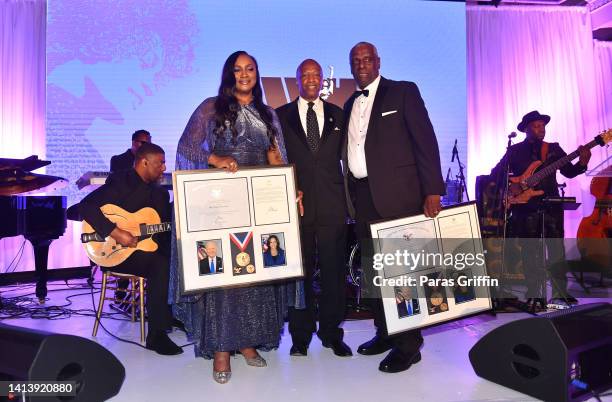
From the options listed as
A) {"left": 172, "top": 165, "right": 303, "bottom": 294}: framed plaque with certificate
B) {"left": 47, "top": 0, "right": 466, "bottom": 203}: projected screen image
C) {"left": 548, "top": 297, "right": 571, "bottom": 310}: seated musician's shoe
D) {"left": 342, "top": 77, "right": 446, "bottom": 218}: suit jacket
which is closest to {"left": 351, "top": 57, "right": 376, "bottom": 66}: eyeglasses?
{"left": 342, "top": 77, "right": 446, "bottom": 218}: suit jacket

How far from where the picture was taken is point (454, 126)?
8.34 metres

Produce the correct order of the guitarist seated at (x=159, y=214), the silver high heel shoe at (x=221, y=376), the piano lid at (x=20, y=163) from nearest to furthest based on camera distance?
the silver high heel shoe at (x=221, y=376) → the guitarist seated at (x=159, y=214) → the piano lid at (x=20, y=163)

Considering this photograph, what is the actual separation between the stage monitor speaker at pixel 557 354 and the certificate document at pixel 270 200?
1440mm

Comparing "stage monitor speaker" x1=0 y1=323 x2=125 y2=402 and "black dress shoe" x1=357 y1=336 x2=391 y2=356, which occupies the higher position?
"stage monitor speaker" x1=0 y1=323 x2=125 y2=402

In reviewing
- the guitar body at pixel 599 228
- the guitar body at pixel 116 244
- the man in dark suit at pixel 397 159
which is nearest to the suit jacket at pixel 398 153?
the man in dark suit at pixel 397 159

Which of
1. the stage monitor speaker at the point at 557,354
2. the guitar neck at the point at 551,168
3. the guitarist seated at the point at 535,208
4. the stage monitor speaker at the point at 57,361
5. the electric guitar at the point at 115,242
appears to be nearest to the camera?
the stage monitor speaker at the point at 57,361

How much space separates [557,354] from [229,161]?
6.70ft

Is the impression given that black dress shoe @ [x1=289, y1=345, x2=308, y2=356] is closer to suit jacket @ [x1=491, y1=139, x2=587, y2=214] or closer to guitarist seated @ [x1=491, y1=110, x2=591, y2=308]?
guitarist seated @ [x1=491, y1=110, x2=591, y2=308]

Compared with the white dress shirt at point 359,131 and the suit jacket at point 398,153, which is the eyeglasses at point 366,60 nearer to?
the white dress shirt at point 359,131

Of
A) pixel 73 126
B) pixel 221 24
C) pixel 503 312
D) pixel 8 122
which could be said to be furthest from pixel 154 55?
pixel 503 312

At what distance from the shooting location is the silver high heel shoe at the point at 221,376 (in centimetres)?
305

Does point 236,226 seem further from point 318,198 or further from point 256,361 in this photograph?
point 256,361

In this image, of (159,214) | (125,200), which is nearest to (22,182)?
(125,200)

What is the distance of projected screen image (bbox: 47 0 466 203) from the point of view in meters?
7.40
